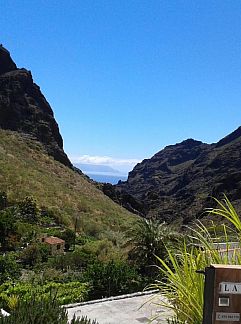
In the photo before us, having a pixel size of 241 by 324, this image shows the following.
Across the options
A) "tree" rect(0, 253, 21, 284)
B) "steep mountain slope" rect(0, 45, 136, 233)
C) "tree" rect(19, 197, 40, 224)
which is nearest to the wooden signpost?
"tree" rect(0, 253, 21, 284)

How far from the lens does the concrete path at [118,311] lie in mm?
8586

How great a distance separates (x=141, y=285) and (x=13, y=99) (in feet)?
147

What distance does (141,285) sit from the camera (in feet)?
39.9

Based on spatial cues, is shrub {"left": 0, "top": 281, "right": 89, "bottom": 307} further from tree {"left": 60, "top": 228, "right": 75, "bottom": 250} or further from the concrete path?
tree {"left": 60, "top": 228, "right": 75, "bottom": 250}

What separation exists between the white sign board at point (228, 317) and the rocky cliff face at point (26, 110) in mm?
48139

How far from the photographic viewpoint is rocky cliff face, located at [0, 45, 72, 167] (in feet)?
168

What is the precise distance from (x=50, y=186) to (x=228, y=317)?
1368 inches

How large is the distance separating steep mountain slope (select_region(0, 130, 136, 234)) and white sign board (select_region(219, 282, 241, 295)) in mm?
22657

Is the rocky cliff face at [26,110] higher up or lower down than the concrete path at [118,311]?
higher up

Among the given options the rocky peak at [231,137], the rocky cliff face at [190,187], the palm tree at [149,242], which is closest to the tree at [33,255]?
the palm tree at [149,242]

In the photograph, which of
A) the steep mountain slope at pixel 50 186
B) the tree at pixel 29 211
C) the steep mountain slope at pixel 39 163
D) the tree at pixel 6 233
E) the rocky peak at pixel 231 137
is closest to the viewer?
the tree at pixel 6 233

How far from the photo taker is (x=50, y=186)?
37.2m

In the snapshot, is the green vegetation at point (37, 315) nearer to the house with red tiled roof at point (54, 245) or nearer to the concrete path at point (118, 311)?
the concrete path at point (118, 311)

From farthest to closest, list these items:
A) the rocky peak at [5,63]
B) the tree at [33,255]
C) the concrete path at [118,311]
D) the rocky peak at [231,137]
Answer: the rocky peak at [231,137] < the rocky peak at [5,63] < the tree at [33,255] < the concrete path at [118,311]
